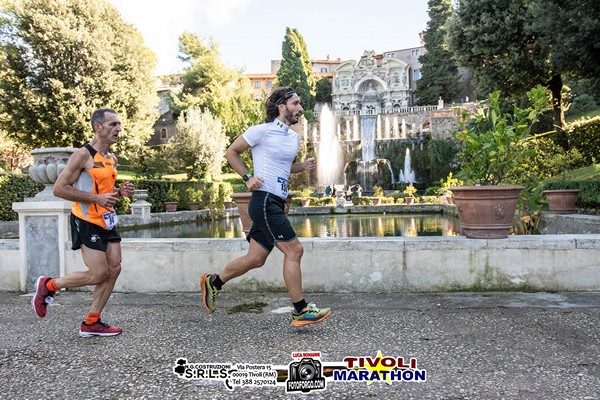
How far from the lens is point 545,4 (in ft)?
41.1

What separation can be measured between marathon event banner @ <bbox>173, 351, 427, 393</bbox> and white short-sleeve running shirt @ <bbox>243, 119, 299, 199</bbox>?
1.14 meters

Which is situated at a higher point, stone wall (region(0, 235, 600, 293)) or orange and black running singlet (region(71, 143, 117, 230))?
orange and black running singlet (region(71, 143, 117, 230))

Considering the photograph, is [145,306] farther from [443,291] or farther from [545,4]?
Answer: [545,4]

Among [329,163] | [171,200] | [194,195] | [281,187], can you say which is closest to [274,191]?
[281,187]

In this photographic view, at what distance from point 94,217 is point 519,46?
16804 millimetres

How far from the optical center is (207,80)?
44719mm

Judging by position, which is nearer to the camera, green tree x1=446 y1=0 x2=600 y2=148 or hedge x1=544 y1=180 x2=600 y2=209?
hedge x1=544 y1=180 x2=600 y2=209

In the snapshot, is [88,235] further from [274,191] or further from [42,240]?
[42,240]

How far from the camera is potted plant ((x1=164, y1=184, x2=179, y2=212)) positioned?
64.4ft

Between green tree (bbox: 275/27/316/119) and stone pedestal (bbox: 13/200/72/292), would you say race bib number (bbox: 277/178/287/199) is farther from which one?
green tree (bbox: 275/27/316/119)

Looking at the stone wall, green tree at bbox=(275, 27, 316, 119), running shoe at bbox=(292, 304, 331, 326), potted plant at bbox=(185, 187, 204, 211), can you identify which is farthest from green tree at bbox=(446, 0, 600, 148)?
green tree at bbox=(275, 27, 316, 119)

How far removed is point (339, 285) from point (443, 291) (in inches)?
35.6

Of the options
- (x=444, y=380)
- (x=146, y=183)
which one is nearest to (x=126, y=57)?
(x=146, y=183)

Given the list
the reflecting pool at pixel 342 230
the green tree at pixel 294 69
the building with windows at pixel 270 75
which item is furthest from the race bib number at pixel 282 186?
the building with windows at pixel 270 75
